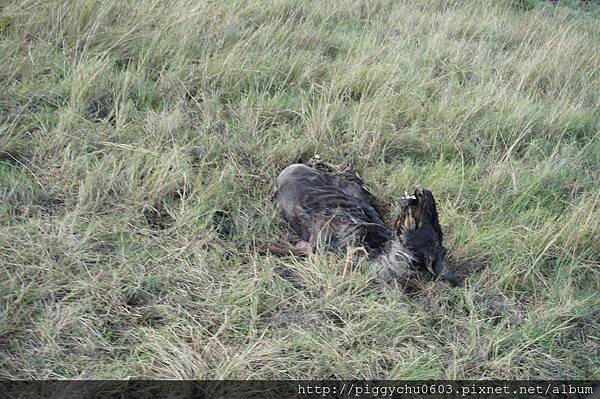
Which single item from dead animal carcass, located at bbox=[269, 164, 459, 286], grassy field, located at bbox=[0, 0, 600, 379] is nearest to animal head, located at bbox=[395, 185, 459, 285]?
dead animal carcass, located at bbox=[269, 164, 459, 286]

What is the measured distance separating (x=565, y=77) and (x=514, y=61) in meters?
0.41

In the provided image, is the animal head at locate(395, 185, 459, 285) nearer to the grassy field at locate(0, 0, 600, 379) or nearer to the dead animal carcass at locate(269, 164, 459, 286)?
the dead animal carcass at locate(269, 164, 459, 286)

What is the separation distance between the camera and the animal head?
2664 millimetres

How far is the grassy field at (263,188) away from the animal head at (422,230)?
101 mm

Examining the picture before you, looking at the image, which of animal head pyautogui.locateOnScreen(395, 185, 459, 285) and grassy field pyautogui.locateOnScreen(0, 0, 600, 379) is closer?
grassy field pyautogui.locateOnScreen(0, 0, 600, 379)

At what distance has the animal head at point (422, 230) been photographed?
266 centimetres

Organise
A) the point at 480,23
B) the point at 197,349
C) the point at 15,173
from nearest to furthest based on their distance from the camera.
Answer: the point at 197,349 < the point at 15,173 < the point at 480,23

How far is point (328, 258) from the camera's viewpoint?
2779 millimetres

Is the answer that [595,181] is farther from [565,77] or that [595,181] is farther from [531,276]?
[565,77]

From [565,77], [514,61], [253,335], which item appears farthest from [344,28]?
[253,335]

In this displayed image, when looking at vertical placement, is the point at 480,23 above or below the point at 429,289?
above

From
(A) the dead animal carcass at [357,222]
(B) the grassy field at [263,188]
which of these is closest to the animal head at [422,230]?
(A) the dead animal carcass at [357,222]

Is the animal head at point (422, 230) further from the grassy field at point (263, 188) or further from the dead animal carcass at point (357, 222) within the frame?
the grassy field at point (263, 188)

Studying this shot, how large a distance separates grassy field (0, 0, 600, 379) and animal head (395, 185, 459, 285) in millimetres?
101
